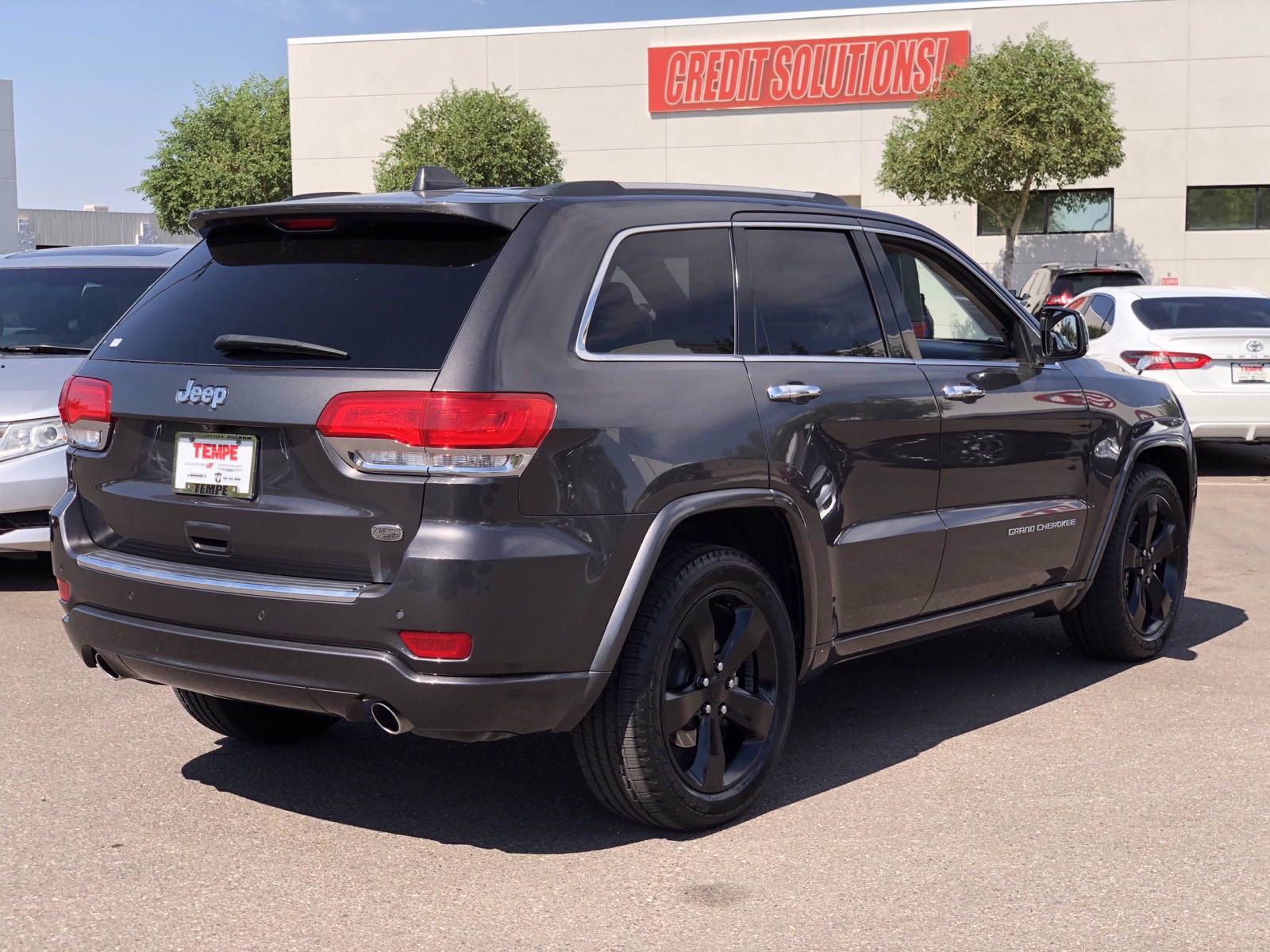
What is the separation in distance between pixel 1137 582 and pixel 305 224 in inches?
152

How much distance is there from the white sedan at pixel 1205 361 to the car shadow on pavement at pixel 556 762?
20.2 ft

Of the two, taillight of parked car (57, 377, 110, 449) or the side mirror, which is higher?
the side mirror

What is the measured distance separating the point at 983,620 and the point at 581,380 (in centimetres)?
222

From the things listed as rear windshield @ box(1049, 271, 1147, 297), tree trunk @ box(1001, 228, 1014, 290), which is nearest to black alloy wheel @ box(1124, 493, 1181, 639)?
rear windshield @ box(1049, 271, 1147, 297)

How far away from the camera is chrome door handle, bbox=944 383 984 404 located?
16.6ft

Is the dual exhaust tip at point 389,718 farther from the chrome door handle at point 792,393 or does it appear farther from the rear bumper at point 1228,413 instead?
the rear bumper at point 1228,413

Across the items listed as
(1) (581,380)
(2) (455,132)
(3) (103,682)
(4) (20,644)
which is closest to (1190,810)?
(1) (581,380)

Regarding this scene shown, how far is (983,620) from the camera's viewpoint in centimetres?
535

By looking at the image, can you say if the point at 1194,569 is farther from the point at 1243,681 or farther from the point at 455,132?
the point at 455,132

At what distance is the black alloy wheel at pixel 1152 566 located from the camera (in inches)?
244

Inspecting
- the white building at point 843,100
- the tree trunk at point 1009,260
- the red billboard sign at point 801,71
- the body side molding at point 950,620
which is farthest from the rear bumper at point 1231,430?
the red billboard sign at point 801,71

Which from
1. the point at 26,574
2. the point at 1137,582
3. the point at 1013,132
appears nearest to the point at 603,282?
the point at 1137,582

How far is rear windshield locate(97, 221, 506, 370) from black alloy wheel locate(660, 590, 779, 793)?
1053 mm

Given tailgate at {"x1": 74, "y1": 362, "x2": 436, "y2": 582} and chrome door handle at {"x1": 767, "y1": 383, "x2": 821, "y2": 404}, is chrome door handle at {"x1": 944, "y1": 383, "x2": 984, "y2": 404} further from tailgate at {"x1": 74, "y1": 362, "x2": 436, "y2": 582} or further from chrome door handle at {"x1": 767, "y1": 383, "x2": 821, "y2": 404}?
tailgate at {"x1": 74, "y1": 362, "x2": 436, "y2": 582}
